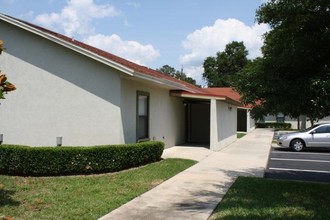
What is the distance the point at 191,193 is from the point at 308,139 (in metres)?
13.0

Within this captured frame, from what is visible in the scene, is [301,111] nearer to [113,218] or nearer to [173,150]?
[113,218]

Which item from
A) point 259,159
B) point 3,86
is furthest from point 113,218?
point 259,159

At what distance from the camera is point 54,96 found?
13227mm

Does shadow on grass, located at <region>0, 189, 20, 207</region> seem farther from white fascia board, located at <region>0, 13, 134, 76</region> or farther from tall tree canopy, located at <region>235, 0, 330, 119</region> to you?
tall tree canopy, located at <region>235, 0, 330, 119</region>

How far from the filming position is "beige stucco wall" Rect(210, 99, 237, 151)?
709 inches

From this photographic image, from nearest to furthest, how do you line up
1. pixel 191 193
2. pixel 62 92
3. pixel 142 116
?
pixel 191 193
pixel 62 92
pixel 142 116

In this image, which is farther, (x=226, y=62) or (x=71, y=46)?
(x=226, y=62)

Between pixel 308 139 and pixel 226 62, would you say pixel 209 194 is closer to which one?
pixel 308 139

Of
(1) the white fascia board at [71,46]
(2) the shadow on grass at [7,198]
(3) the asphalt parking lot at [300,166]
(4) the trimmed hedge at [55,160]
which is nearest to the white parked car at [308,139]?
(3) the asphalt parking lot at [300,166]

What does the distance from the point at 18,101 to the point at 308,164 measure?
10.9 m

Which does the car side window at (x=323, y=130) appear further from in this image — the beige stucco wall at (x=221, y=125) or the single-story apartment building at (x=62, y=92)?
the single-story apartment building at (x=62, y=92)

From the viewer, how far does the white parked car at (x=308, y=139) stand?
19.8 m

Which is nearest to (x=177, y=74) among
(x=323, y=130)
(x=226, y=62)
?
(x=226, y=62)

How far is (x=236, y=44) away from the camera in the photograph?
68875 millimetres
